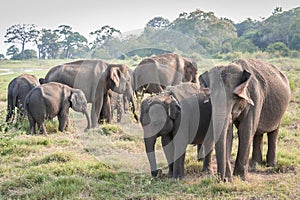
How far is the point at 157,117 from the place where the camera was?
639cm

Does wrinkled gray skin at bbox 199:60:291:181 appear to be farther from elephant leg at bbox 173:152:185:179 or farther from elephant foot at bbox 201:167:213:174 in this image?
elephant leg at bbox 173:152:185:179

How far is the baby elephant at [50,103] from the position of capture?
10297 millimetres

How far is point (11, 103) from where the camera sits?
12.8 meters

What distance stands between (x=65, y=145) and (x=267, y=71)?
428 centimetres

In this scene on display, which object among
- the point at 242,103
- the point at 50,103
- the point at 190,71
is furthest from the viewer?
the point at 190,71

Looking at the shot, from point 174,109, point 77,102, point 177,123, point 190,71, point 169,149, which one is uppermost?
point 190,71

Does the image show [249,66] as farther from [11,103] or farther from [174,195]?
[11,103]

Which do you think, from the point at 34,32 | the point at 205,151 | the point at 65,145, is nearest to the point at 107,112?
the point at 65,145

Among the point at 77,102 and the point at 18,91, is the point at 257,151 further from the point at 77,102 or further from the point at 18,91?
the point at 18,91

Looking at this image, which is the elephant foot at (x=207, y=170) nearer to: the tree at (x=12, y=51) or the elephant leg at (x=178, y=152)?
the elephant leg at (x=178, y=152)

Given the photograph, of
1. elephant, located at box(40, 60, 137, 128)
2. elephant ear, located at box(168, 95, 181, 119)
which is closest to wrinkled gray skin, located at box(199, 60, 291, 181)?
elephant ear, located at box(168, 95, 181, 119)

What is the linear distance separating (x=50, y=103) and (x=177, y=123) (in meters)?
4.89

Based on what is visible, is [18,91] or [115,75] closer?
[115,75]

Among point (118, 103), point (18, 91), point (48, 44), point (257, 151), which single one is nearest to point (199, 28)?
point (118, 103)
